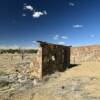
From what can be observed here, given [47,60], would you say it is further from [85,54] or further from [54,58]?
[85,54]

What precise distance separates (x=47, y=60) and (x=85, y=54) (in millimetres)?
7138

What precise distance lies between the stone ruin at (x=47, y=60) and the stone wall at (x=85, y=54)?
12.5ft

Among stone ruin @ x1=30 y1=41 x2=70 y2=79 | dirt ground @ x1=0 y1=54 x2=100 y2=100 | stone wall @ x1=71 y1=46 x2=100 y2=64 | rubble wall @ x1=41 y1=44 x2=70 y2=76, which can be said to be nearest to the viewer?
dirt ground @ x1=0 y1=54 x2=100 y2=100

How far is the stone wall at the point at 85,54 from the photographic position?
2230 cm

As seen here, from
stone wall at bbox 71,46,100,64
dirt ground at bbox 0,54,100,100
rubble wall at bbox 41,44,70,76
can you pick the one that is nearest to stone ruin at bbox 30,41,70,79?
rubble wall at bbox 41,44,70,76

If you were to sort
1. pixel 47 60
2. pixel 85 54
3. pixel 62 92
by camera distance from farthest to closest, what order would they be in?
pixel 85 54
pixel 47 60
pixel 62 92

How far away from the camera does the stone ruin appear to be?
1670cm

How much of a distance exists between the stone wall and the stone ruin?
3.80m

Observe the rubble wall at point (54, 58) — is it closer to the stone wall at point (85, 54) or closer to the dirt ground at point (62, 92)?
the stone wall at point (85, 54)

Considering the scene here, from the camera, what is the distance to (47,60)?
1744cm

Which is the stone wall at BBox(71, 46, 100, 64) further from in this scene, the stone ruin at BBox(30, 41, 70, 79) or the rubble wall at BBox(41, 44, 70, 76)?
the stone ruin at BBox(30, 41, 70, 79)

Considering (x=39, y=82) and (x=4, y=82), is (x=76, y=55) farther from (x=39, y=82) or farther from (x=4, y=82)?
(x=4, y=82)

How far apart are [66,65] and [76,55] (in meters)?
3.55

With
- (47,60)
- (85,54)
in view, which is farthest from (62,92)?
(85,54)
